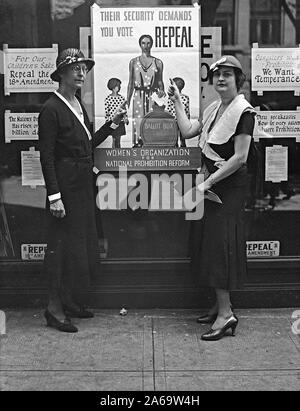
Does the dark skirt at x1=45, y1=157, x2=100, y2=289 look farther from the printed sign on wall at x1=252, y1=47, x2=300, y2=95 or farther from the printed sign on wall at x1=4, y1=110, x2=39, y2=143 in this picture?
the printed sign on wall at x1=252, y1=47, x2=300, y2=95

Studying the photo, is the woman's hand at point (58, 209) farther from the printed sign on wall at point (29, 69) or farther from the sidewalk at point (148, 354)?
the printed sign on wall at point (29, 69)

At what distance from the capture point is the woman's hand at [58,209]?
16.8 feet

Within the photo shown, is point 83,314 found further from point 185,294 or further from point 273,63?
point 273,63

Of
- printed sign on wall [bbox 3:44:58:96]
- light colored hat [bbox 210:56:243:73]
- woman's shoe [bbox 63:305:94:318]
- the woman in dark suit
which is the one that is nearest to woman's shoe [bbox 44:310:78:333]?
the woman in dark suit

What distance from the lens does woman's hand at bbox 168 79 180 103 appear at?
17.9 ft

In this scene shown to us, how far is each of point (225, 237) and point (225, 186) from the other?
1.22ft

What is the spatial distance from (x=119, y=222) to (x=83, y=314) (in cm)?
78

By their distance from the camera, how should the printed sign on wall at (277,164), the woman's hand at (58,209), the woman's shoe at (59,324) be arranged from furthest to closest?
the printed sign on wall at (277,164), the woman's shoe at (59,324), the woman's hand at (58,209)

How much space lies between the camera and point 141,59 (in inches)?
219

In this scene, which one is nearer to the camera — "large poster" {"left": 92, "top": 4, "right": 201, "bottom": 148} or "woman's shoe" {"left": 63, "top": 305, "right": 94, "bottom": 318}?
"large poster" {"left": 92, "top": 4, "right": 201, "bottom": 148}

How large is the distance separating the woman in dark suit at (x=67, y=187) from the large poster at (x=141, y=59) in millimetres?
226

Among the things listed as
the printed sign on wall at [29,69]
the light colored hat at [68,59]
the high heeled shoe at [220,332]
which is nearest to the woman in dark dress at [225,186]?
the high heeled shoe at [220,332]

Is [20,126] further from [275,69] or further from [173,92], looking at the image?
[275,69]

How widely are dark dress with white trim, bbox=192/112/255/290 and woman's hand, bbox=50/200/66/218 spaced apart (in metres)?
1.04
